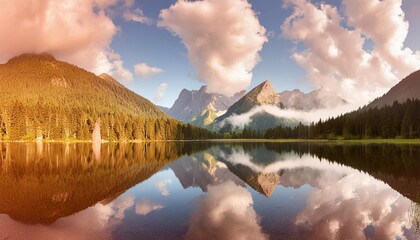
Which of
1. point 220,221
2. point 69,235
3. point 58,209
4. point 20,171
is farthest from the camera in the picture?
point 20,171

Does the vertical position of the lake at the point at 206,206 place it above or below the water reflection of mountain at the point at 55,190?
below

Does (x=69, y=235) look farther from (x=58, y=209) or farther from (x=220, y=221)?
(x=220, y=221)

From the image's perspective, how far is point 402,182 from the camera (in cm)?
3716

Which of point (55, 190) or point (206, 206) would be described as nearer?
point (206, 206)

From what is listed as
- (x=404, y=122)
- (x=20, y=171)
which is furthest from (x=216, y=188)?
(x=404, y=122)

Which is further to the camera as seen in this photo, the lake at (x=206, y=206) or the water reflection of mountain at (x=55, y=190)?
the water reflection of mountain at (x=55, y=190)

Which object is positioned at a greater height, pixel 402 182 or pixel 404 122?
pixel 404 122

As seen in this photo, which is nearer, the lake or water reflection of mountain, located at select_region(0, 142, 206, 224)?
the lake

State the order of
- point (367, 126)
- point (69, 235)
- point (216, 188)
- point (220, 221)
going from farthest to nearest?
point (367, 126) < point (216, 188) < point (220, 221) < point (69, 235)

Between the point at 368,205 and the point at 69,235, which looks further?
the point at 368,205

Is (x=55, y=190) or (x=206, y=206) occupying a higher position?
(x=55, y=190)

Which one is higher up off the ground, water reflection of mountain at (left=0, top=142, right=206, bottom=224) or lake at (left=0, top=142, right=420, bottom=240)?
water reflection of mountain at (left=0, top=142, right=206, bottom=224)

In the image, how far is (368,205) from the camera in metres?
26.7

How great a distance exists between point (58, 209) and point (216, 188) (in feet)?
58.5
